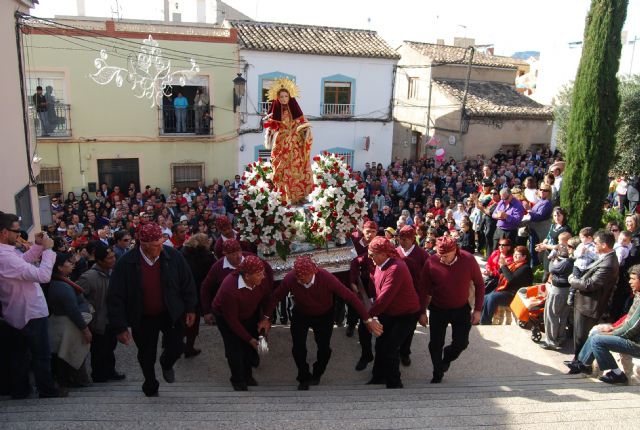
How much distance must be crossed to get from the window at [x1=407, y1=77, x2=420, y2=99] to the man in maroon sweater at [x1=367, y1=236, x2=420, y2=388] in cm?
2195

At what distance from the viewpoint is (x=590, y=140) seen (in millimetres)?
9734

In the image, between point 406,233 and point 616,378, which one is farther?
point 406,233

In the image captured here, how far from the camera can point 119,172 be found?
1864 cm

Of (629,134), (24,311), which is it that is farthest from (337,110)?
(24,311)

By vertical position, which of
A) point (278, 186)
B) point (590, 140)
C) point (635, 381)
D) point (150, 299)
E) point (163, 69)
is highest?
point (163, 69)

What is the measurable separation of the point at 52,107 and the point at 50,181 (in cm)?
244

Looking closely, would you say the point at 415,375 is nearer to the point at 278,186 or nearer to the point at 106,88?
the point at 278,186

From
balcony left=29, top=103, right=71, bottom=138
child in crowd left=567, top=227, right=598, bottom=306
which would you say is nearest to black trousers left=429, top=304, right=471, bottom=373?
child in crowd left=567, top=227, right=598, bottom=306

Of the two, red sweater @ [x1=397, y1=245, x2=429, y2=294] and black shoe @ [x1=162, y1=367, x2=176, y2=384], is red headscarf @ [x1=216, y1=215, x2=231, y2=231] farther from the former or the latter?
red sweater @ [x1=397, y1=245, x2=429, y2=294]

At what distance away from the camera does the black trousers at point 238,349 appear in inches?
203

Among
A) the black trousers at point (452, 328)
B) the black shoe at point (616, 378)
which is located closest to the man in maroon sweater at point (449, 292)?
the black trousers at point (452, 328)

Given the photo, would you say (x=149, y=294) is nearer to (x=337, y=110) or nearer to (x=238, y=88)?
(x=238, y=88)

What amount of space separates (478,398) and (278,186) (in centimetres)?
417

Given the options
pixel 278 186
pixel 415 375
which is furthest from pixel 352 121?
pixel 415 375
